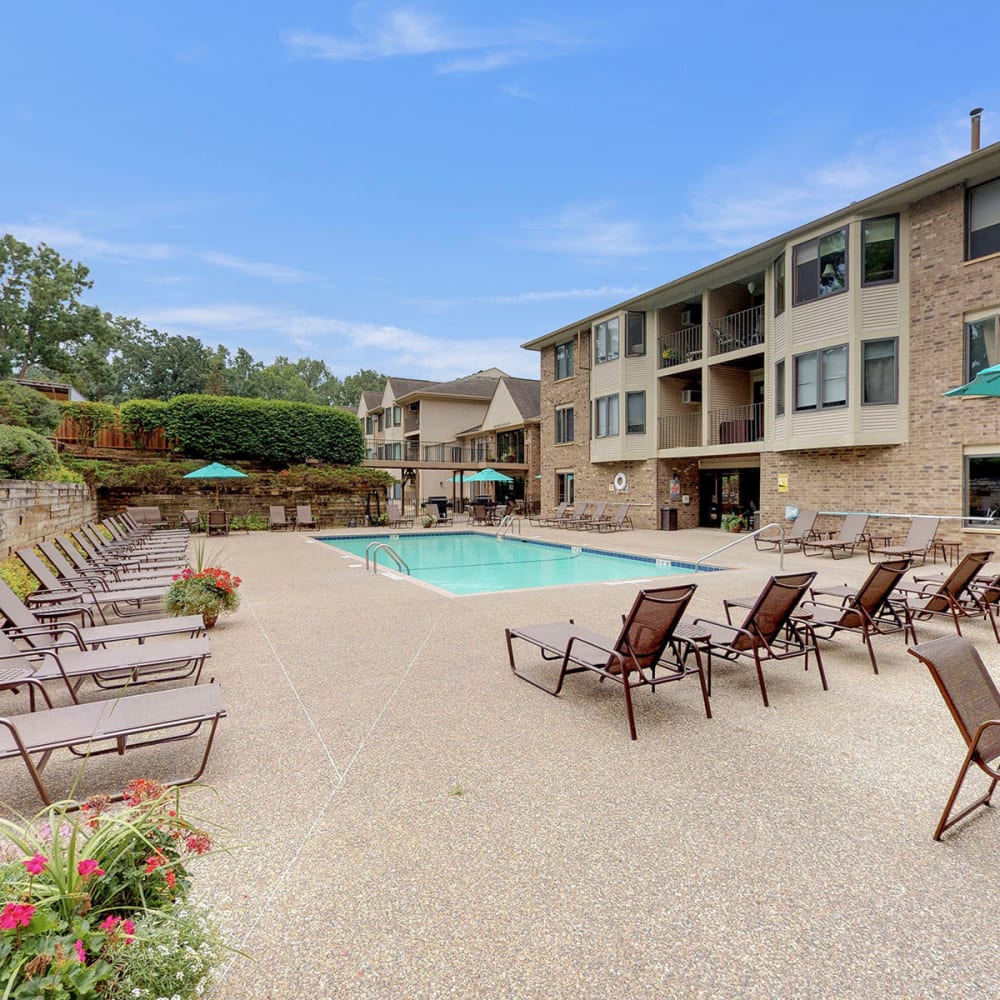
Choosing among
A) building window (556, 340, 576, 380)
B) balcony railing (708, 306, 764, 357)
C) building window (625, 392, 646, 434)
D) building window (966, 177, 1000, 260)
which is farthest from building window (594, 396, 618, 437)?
building window (966, 177, 1000, 260)

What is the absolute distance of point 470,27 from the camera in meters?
14.1

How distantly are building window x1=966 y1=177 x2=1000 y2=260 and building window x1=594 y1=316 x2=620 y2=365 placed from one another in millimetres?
11335

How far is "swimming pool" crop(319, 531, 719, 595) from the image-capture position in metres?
12.1

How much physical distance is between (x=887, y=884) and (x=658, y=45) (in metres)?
21.6

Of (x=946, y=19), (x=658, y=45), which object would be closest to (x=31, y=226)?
(x=658, y=45)

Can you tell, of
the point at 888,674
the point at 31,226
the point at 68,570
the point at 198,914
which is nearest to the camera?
the point at 198,914

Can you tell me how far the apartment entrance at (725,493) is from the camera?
21.2m

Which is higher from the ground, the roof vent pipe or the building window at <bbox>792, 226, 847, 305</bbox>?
the roof vent pipe

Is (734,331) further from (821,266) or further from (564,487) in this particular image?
(564,487)

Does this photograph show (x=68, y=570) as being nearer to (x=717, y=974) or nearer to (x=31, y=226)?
(x=717, y=974)

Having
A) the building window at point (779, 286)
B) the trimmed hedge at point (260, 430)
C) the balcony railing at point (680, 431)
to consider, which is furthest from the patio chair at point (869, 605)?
the trimmed hedge at point (260, 430)

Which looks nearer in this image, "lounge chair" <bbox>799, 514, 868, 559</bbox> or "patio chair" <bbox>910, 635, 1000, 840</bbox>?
"patio chair" <bbox>910, 635, 1000, 840</bbox>

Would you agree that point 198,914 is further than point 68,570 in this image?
No

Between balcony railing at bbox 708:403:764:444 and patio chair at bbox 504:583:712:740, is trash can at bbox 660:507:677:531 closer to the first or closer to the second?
balcony railing at bbox 708:403:764:444
